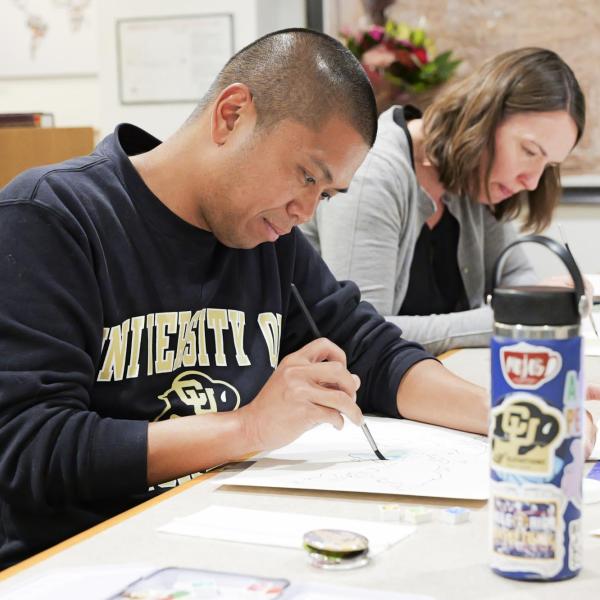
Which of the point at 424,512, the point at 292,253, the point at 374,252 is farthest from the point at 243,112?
the point at 374,252

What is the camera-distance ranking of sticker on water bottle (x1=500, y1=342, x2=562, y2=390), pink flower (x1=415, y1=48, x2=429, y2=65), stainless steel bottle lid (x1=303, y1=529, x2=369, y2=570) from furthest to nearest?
pink flower (x1=415, y1=48, x2=429, y2=65)
stainless steel bottle lid (x1=303, y1=529, x2=369, y2=570)
sticker on water bottle (x1=500, y1=342, x2=562, y2=390)

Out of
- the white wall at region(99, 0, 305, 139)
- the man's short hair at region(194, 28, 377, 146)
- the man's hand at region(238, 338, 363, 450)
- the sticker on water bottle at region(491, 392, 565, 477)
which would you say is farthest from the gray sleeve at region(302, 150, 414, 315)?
the white wall at region(99, 0, 305, 139)

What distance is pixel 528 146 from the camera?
2180 millimetres

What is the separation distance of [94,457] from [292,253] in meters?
0.52

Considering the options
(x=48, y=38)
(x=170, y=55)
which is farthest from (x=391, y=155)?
(x=48, y=38)

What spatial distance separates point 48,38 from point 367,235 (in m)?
2.62

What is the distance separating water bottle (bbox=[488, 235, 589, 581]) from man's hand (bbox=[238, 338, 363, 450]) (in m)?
0.43

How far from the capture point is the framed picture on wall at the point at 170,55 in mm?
3701

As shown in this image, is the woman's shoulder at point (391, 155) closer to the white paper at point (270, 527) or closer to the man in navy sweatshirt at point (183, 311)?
the man in navy sweatshirt at point (183, 311)

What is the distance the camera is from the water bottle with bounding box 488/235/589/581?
71cm

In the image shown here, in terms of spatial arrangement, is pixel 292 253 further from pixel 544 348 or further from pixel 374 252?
pixel 544 348

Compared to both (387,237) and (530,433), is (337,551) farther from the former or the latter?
(387,237)

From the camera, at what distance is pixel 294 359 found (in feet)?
3.87

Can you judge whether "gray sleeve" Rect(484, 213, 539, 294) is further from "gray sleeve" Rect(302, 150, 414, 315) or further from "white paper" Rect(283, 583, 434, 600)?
"white paper" Rect(283, 583, 434, 600)
